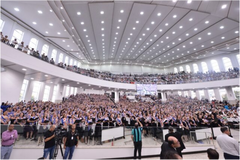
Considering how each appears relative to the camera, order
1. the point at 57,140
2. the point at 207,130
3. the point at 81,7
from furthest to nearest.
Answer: the point at 81,7 < the point at 207,130 < the point at 57,140

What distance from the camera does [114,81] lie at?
18453mm

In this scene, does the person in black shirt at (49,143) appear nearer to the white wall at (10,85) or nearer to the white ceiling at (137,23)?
the white wall at (10,85)

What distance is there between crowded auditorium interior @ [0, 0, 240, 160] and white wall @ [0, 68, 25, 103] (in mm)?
79

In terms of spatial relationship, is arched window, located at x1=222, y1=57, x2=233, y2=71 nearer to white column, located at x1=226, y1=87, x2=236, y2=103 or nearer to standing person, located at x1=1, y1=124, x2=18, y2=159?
white column, located at x1=226, y1=87, x2=236, y2=103

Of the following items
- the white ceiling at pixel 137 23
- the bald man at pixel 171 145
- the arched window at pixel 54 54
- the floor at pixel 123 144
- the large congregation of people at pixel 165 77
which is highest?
the white ceiling at pixel 137 23

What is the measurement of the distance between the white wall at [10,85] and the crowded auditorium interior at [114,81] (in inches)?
3.1

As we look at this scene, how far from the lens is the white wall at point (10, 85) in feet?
28.3

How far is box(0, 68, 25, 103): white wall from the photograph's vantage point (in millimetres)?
8633

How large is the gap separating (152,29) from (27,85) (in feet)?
60.0

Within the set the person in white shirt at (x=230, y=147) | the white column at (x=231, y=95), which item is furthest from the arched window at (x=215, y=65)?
the person in white shirt at (x=230, y=147)

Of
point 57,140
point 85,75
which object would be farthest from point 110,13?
point 57,140

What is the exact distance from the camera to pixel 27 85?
44.6 ft

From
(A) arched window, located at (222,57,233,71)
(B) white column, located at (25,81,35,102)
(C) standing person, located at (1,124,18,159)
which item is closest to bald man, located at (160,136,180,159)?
(C) standing person, located at (1,124,18,159)

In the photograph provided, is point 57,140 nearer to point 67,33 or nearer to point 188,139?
point 188,139
